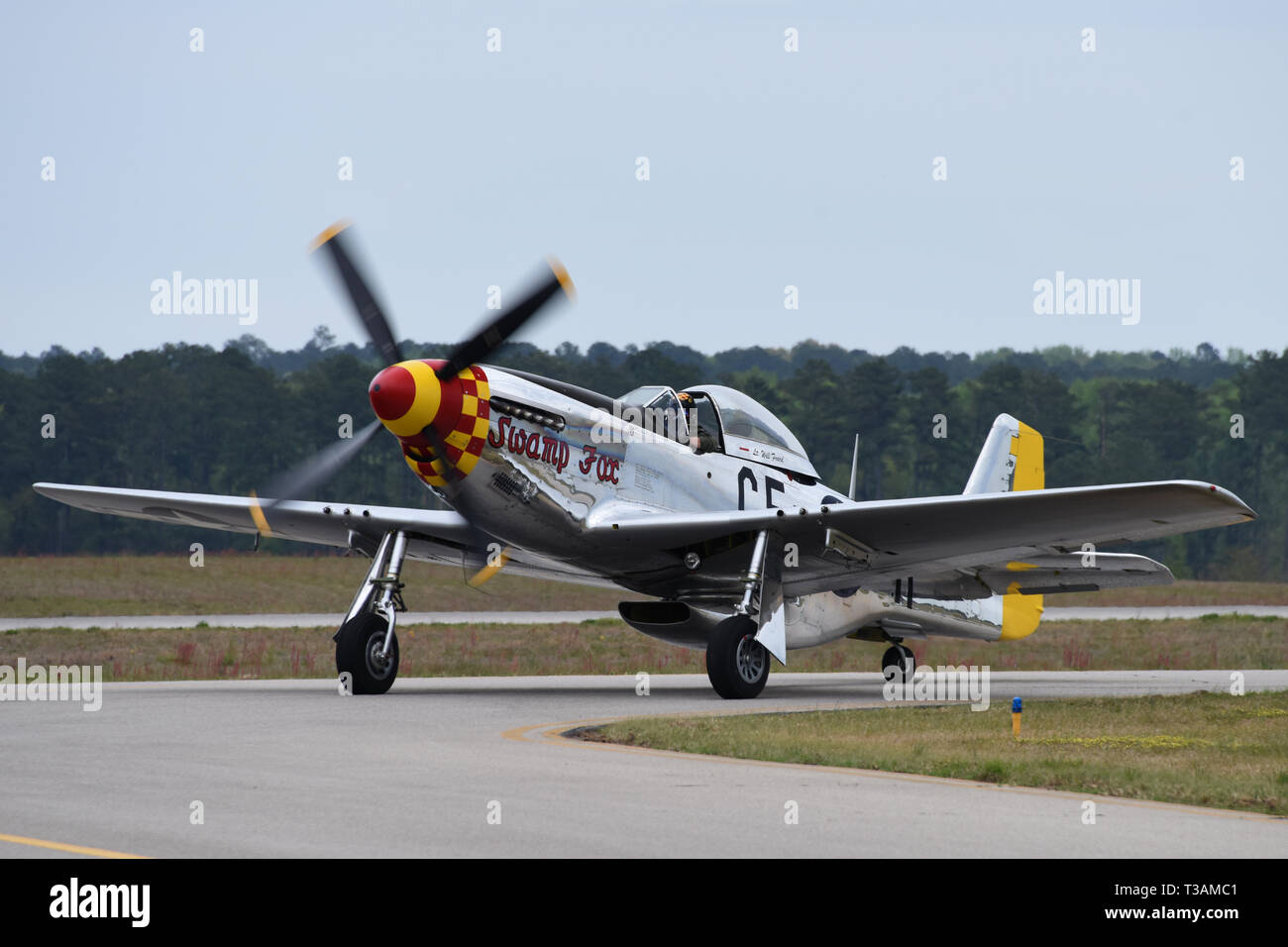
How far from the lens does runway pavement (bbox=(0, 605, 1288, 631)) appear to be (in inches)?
1462

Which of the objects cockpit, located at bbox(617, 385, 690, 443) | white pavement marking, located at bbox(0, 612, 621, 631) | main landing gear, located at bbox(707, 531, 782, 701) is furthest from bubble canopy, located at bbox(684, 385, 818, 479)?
white pavement marking, located at bbox(0, 612, 621, 631)

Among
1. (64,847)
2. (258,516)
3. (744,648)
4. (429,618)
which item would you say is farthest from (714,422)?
(429,618)

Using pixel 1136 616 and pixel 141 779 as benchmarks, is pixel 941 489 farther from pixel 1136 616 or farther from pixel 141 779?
pixel 141 779

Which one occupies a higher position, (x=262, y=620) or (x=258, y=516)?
(x=258, y=516)

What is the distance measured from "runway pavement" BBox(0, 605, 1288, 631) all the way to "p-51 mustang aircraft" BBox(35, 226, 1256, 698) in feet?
52.5

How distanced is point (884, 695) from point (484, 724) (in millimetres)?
7178

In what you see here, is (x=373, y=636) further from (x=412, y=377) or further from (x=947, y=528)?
(x=947, y=528)

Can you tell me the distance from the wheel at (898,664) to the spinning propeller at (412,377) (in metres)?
8.26

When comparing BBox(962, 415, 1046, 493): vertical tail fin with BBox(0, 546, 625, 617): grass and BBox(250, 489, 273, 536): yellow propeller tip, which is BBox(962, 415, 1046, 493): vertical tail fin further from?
BBox(0, 546, 625, 617): grass

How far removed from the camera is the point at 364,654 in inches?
693

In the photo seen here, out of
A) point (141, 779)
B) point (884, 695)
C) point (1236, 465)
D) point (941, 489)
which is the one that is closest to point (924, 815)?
point (141, 779)

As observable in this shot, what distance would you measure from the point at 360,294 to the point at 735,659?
19.5 ft
